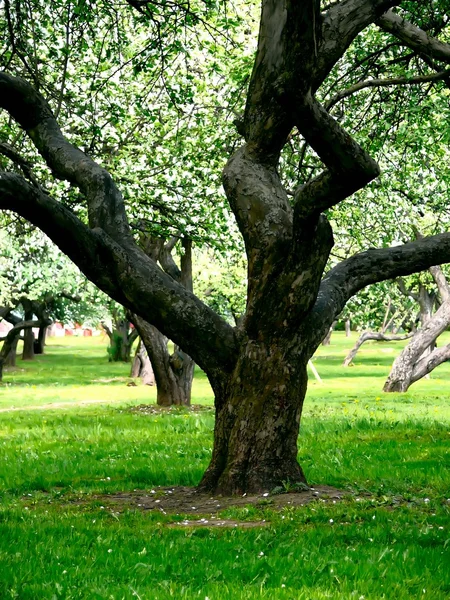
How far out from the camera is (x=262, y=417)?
833cm

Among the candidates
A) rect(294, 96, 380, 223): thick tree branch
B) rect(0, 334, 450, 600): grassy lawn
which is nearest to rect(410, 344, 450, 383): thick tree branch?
rect(0, 334, 450, 600): grassy lawn

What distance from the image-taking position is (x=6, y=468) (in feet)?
34.4

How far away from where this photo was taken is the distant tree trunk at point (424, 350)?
1124 inches

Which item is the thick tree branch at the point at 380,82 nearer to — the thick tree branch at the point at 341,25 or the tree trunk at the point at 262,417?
the thick tree branch at the point at 341,25

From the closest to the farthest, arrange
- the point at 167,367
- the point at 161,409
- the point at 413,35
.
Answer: the point at 413,35
the point at 161,409
the point at 167,367

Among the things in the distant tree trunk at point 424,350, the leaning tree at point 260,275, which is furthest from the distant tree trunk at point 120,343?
the leaning tree at point 260,275

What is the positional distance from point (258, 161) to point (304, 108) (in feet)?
5.11

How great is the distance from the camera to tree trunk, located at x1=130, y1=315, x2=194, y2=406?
21.2 metres

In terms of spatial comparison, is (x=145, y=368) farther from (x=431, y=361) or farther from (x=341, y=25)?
(x=341, y=25)

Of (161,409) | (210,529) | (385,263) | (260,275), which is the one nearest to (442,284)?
(161,409)

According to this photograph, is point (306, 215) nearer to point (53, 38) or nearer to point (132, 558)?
point (132, 558)

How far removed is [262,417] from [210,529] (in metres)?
1.73

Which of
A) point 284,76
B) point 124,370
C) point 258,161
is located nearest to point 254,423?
point 258,161

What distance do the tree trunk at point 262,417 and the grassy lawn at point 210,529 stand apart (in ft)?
2.01
